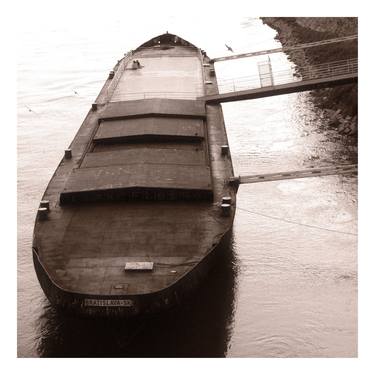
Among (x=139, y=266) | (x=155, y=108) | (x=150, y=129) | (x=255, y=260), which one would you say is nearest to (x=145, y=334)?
(x=139, y=266)

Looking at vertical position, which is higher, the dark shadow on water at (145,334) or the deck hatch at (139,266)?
the deck hatch at (139,266)

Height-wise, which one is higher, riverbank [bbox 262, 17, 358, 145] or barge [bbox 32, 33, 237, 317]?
barge [bbox 32, 33, 237, 317]

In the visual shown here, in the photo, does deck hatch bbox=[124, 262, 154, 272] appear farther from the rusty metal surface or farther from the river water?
the rusty metal surface

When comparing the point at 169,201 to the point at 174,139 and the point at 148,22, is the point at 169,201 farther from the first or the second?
the point at 148,22

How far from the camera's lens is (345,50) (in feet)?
215

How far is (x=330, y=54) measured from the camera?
69438 millimetres

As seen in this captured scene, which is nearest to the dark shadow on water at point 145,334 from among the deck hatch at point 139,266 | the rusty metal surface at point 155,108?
the deck hatch at point 139,266

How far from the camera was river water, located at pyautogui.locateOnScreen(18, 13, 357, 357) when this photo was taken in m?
27.7

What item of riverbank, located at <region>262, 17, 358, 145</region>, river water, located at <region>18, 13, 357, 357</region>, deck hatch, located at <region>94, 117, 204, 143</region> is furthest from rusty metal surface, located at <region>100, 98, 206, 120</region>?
riverbank, located at <region>262, 17, 358, 145</region>

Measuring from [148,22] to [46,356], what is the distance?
3843 inches

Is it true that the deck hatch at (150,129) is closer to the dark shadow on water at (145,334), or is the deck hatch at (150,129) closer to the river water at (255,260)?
the river water at (255,260)

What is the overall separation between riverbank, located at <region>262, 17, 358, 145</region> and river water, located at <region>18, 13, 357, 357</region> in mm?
1412

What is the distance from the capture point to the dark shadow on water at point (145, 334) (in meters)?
26.8

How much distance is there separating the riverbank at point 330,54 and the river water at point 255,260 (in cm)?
141
